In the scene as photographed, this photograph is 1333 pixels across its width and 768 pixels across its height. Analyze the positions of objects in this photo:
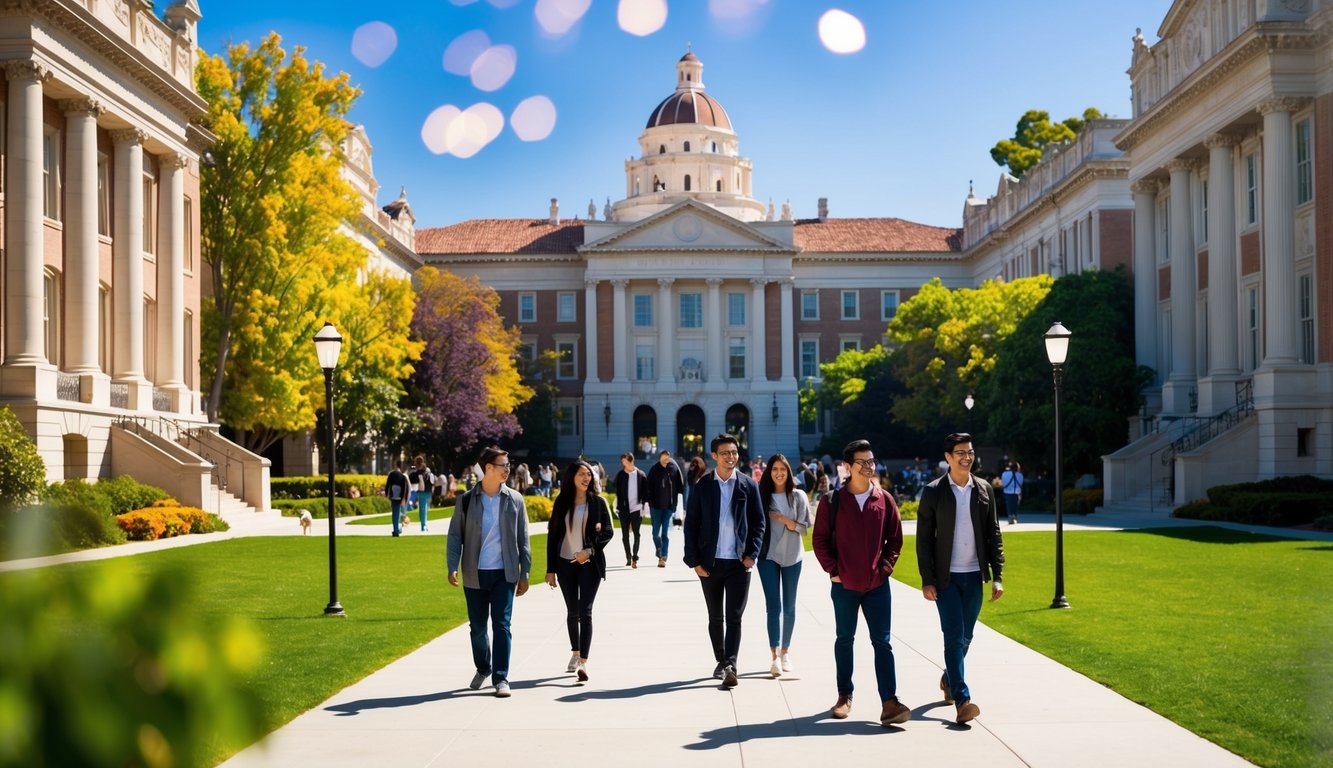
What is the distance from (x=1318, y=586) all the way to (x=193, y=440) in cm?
2923

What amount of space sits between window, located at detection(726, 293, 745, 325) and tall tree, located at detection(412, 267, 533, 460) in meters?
26.2

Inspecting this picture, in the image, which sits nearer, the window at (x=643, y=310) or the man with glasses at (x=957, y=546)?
the man with glasses at (x=957, y=546)

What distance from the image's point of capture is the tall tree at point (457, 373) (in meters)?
65.1

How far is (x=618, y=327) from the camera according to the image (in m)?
94.3

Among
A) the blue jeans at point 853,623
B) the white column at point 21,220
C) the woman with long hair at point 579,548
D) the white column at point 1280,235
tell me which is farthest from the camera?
the white column at point 1280,235

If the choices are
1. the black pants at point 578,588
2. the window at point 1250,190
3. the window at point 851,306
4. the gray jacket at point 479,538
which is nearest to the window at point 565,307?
the window at point 851,306

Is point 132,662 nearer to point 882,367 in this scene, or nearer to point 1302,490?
point 1302,490

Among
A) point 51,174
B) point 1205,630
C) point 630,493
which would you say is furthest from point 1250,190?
point 51,174

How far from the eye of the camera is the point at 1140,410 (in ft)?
165

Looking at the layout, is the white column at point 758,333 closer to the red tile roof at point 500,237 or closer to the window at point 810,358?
the window at point 810,358

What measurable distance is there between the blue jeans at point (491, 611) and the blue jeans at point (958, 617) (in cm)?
341

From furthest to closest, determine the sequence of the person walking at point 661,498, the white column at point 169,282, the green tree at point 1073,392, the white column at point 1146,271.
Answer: the white column at point 1146,271 < the green tree at point 1073,392 < the white column at point 169,282 < the person walking at point 661,498

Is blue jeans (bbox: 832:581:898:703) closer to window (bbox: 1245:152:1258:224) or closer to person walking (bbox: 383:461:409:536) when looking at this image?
person walking (bbox: 383:461:409:536)

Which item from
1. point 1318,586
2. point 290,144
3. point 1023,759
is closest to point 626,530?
point 1318,586
